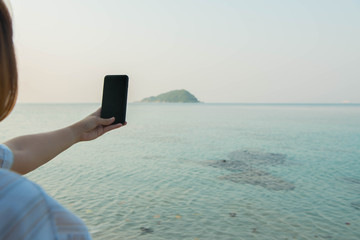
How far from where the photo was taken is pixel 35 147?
5.06 ft

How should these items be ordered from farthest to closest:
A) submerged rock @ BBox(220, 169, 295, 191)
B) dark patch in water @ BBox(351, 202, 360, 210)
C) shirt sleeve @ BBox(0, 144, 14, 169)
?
submerged rock @ BBox(220, 169, 295, 191)
dark patch in water @ BBox(351, 202, 360, 210)
shirt sleeve @ BBox(0, 144, 14, 169)

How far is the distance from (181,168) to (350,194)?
7264mm

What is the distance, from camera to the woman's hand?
77.3 inches

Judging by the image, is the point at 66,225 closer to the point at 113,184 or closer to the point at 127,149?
the point at 113,184

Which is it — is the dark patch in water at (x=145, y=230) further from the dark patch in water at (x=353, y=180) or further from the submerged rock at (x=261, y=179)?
the dark patch in water at (x=353, y=180)

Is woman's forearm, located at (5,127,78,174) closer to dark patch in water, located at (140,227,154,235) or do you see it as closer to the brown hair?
the brown hair

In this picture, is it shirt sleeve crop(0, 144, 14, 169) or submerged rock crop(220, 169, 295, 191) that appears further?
submerged rock crop(220, 169, 295, 191)

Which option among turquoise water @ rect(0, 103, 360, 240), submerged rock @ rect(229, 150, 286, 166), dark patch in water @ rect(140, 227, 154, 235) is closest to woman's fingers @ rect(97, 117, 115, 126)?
turquoise water @ rect(0, 103, 360, 240)

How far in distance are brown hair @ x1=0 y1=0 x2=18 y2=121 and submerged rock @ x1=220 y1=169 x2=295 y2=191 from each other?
11.5 metres

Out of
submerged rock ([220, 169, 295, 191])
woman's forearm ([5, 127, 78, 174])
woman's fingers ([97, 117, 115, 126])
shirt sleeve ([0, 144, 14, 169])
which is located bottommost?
submerged rock ([220, 169, 295, 191])

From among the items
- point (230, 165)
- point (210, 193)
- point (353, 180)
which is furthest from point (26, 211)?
point (230, 165)

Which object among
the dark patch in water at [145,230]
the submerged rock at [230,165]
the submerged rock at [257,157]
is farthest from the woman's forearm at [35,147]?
the submerged rock at [257,157]

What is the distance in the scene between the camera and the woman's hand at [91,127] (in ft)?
6.44

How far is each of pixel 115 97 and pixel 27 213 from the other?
5.45 ft
